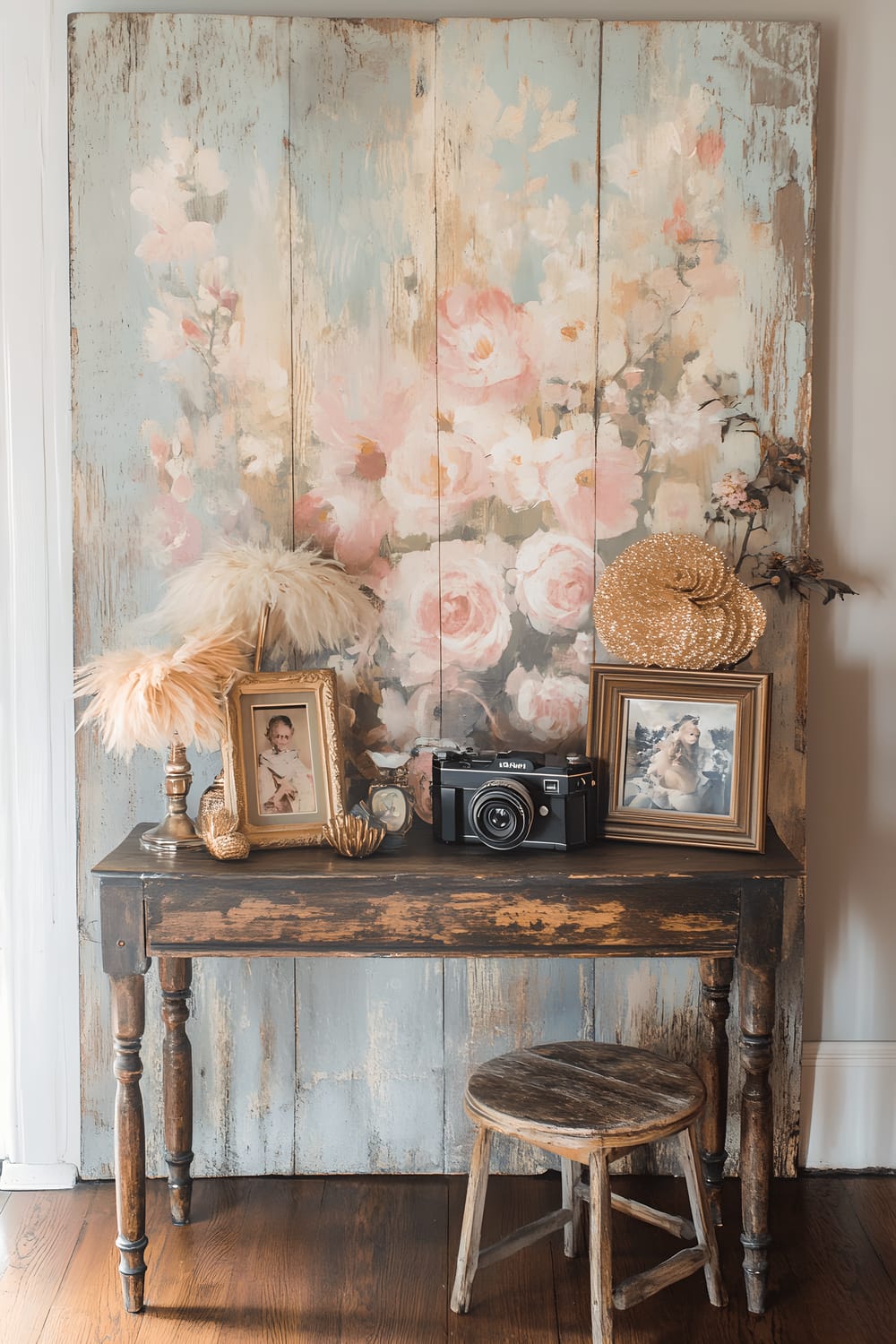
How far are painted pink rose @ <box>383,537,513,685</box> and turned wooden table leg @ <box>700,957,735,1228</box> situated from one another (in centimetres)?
77

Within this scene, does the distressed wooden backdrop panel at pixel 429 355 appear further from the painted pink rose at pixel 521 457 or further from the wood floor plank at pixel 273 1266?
the wood floor plank at pixel 273 1266

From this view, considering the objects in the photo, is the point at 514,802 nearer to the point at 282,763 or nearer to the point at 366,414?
the point at 282,763

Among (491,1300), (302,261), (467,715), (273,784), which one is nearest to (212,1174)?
(491,1300)

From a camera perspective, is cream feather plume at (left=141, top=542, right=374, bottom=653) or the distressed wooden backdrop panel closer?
cream feather plume at (left=141, top=542, right=374, bottom=653)

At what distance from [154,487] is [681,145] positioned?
1.26 meters

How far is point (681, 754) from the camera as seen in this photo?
2.03 m

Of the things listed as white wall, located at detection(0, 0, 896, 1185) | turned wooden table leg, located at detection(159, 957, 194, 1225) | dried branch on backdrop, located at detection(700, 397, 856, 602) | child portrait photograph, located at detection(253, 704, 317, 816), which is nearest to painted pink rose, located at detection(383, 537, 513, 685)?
child portrait photograph, located at detection(253, 704, 317, 816)

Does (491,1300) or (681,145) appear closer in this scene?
(491,1300)

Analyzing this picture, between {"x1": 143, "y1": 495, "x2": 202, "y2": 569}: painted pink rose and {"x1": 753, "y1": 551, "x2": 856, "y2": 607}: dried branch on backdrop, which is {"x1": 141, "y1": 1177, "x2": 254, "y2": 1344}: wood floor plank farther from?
{"x1": 753, "y1": 551, "x2": 856, "y2": 607}: dried branch on backdrop

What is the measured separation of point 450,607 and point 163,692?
2.06 ft

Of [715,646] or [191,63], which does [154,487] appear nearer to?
[191,63]

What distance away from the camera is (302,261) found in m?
2.21

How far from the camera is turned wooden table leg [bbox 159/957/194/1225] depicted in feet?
7.08

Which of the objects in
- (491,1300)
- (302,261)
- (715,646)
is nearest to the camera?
(491,1300)
